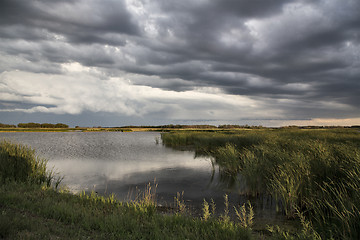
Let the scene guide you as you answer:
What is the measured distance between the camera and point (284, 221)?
8.05m

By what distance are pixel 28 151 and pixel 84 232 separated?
9918mm

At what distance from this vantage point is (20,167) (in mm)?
11758

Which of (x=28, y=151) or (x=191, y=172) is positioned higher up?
(x=28, y=151)

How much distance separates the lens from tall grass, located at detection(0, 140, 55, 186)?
11188 millimetres

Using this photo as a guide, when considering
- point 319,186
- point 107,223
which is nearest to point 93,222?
point 107,223

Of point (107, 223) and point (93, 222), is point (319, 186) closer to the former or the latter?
point (107, 223)

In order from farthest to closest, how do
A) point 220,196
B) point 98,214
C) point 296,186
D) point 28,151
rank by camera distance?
point 28,151, point 220,196, point 296,186, point 98,214

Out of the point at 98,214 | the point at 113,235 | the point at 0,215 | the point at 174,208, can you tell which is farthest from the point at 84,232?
the point at 174,208

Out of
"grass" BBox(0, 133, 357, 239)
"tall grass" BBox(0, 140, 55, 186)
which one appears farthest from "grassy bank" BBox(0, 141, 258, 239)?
"tall grass" BBox(0, 140, 55, 186)

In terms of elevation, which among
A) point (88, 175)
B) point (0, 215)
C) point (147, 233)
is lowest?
point (88, 175)

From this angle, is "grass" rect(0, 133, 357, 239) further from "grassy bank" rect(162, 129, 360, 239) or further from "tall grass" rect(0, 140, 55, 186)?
"tall grass" rect(0, 140, 55, 186)

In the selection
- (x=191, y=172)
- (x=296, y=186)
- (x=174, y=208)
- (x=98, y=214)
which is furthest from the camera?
(x=191, y=172)

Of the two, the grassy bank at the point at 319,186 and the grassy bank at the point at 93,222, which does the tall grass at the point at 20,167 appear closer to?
the grassy bank at the point at 93,222

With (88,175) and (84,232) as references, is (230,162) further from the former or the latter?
(84,232)
